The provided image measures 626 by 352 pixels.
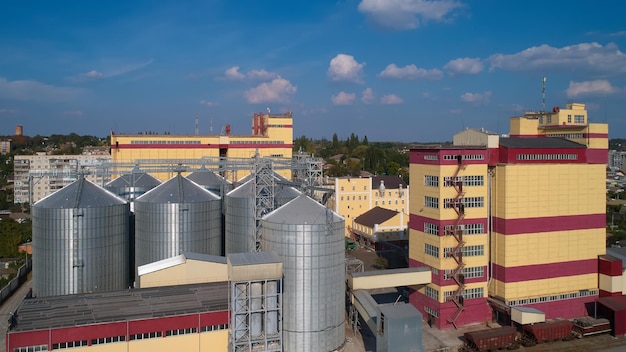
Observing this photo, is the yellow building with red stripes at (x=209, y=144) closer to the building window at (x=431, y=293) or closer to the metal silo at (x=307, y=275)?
Result: the building window at (x=431, y=293)

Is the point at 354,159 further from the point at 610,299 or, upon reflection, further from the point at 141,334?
the point at 141,334

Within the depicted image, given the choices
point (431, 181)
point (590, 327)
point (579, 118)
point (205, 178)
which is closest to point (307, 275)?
point (431, 181)

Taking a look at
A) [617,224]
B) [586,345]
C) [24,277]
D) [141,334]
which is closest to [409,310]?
[586,345]

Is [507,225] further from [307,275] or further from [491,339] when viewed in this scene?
[307,275]

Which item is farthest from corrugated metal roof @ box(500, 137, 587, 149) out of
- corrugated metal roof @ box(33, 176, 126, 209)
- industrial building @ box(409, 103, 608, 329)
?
corrugated metal roof @ box(33, 176, 126, 209)

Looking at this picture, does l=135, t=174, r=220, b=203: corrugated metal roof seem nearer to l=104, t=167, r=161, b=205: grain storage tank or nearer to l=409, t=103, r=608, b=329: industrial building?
l=104, t=167, r=161, b=205: grain storage tank

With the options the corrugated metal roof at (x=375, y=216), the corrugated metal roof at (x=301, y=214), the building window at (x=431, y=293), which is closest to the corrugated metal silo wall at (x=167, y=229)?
the corrugated metal roof at (x=301, y=214)
